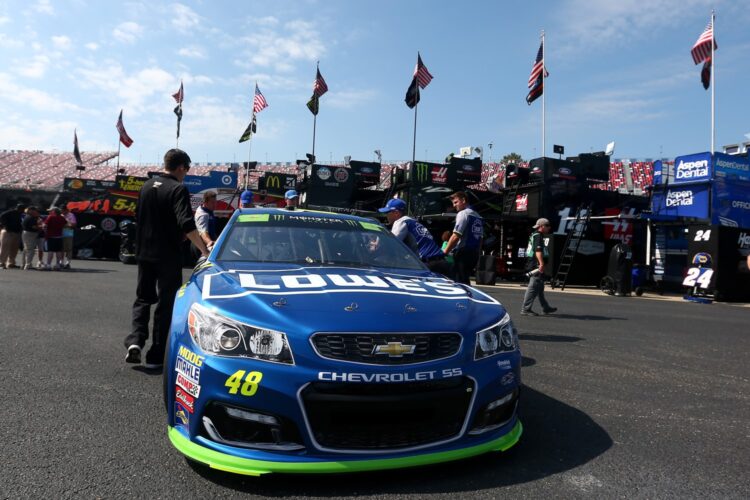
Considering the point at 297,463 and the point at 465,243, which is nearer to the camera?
the point at 297,463

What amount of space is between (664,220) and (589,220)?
2.30 meters

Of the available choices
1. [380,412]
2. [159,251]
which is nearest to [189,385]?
[380,412]

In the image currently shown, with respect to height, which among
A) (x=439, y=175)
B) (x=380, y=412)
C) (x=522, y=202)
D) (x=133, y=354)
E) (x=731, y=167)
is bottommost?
(x=133, y=354)

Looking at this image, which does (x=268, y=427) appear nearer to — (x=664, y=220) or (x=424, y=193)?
(x=664, y=220)

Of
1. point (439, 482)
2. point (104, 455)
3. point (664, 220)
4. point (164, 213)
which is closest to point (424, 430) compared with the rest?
point (439, 482)

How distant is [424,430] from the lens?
2.49 m

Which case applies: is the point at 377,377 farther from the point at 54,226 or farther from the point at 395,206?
the point at 54,226

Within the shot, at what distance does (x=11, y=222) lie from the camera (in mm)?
13836

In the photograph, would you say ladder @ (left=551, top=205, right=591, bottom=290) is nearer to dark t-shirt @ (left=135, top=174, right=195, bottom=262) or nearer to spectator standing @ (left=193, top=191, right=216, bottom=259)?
spectator standing @ (left=193, top=191, right=216, bottom=259)

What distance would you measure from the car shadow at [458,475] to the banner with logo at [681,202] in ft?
50.3

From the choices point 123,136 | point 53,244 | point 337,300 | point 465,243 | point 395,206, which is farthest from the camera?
point 123,136

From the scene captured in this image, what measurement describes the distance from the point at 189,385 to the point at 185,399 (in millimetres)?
80

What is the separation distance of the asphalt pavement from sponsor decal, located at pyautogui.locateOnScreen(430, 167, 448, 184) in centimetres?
2066

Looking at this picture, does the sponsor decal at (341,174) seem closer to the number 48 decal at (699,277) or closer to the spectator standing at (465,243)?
the number 48 decal at (699,277)
